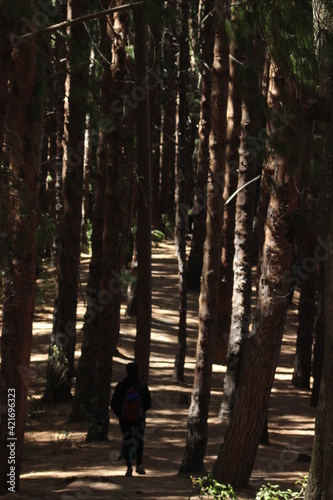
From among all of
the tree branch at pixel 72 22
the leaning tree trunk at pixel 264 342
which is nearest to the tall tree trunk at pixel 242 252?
the leaning tree trunk at pixel 264 342

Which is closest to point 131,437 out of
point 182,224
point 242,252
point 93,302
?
point 93,302

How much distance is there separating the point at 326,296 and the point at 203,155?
15.3 meters

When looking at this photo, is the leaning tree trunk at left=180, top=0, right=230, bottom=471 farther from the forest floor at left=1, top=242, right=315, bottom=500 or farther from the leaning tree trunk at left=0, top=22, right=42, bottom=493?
the leaning tree trunk at left=0, top=22, right=42, bottom=493

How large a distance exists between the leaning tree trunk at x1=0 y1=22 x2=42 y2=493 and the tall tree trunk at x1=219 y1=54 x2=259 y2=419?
5395 mm

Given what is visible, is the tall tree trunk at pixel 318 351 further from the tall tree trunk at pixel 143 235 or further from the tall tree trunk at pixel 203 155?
the tall tree trunk at pixel 143 235

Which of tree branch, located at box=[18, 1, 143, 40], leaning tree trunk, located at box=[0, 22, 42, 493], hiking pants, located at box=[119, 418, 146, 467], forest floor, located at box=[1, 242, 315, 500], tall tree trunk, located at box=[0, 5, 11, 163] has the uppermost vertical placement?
tree branch, located at box=[18, 1, 143, 40]

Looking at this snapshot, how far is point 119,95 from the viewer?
14.4 meters

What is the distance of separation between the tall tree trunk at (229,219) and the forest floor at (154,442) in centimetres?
100

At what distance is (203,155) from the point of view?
22000 millimetres

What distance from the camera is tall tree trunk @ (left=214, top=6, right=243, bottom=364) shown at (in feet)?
62.2

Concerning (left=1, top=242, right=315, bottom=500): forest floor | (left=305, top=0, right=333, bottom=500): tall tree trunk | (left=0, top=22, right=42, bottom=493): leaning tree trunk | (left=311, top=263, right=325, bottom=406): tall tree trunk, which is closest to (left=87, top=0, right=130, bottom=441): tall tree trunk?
(left=1, top=242, right=315, bottom=500): forest floor

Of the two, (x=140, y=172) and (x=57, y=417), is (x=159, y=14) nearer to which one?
(x=140, y=172)

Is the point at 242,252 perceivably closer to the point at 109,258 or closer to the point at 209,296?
the point at 109,258

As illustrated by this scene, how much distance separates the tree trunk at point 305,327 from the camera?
20.5 m
